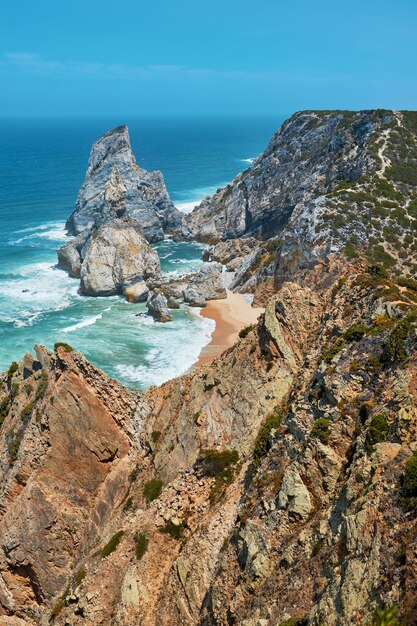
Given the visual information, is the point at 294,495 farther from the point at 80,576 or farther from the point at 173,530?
the point at 80,576

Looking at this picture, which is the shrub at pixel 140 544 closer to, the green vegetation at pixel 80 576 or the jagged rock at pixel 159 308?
the green vegetation at pixel 80 576

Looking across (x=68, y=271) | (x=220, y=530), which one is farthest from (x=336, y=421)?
(x=68, y=271)

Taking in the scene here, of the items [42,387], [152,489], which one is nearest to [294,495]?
[152,489]

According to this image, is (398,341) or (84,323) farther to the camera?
(84,323)

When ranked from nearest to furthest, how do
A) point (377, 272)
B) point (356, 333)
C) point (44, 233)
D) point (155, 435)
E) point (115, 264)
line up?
point (356, 333), point (377, 272), point (155, 435), point (115, 264), point (44, 233)

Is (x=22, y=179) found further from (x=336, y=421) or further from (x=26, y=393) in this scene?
(x=336, y=421)

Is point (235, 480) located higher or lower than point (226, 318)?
higher

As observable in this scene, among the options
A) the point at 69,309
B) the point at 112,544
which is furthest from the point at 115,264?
the point at 112,544

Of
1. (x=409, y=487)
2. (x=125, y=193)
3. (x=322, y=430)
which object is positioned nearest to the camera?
(x=409, y=487)

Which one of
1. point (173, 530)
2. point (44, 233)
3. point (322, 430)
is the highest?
point (322, 430)
